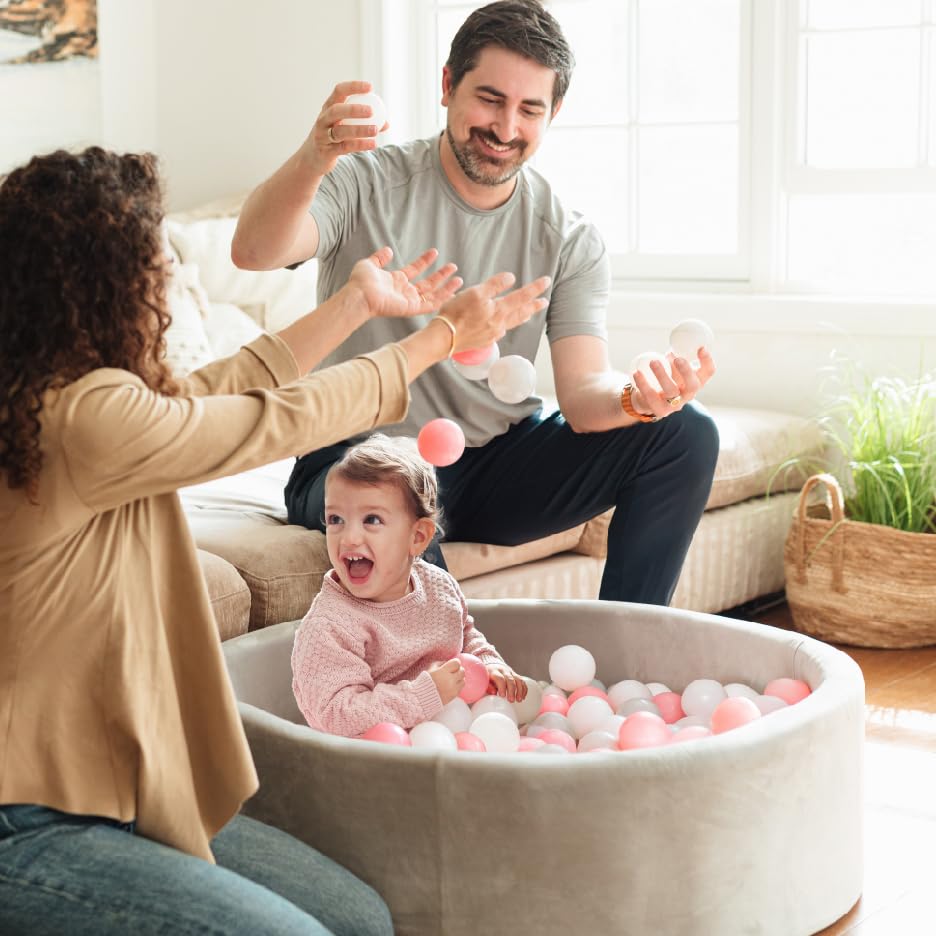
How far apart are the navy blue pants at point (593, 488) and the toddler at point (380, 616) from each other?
0.27m

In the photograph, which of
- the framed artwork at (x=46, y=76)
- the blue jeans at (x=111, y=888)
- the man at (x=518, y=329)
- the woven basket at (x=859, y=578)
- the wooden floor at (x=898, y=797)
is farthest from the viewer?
the framed artwork at (x=46, y=76)

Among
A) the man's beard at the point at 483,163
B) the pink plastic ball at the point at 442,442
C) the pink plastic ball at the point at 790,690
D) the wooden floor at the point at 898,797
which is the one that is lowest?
the wooden floor at the point at 898,797

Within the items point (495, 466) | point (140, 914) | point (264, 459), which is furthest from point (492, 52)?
point (140, 914)

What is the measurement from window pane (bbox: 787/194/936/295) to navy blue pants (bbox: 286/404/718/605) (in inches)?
57.6

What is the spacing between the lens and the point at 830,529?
10.9 ft

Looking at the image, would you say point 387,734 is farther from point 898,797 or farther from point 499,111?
point 499,111

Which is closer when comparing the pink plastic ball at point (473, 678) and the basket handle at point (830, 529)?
the pink plastic ball at point (473, 678)

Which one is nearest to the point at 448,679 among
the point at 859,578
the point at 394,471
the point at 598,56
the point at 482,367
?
the point at 394,471

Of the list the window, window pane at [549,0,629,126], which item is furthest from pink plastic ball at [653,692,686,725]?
window pane at [549,0,629,126]

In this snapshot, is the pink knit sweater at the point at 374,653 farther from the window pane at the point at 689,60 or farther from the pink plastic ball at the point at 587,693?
the window pane at the point at 689,60

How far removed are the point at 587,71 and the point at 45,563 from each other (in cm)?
314

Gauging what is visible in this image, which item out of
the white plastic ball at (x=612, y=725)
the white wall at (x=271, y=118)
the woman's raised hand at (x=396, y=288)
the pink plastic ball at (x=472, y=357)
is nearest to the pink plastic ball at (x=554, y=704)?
the white plastic ball at (x=612, y=725)

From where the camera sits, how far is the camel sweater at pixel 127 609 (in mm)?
1339

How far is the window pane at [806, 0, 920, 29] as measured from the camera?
12.2ft
